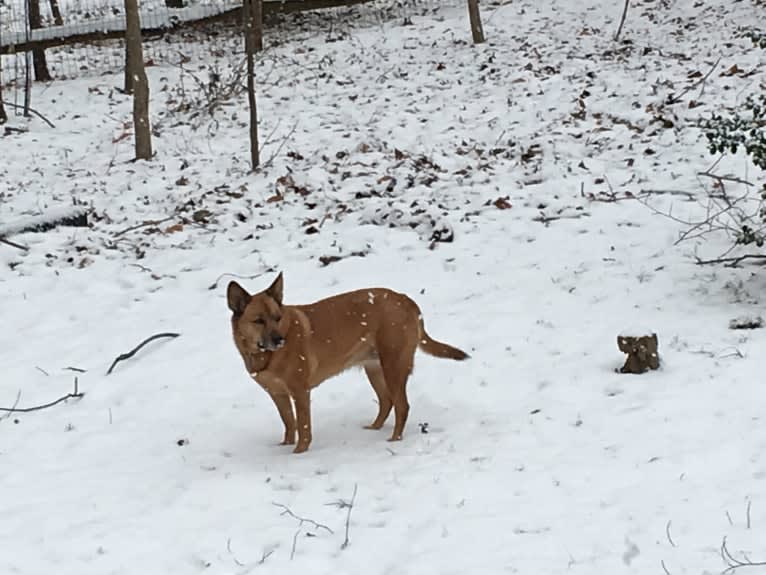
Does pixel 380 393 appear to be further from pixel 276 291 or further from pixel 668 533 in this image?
pixel 668 533

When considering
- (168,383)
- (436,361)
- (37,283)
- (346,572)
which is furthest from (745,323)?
(37,283)

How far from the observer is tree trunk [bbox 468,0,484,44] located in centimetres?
1876

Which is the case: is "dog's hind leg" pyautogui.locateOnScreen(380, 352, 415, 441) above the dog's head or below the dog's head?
below

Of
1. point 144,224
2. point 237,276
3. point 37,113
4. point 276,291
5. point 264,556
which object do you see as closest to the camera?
point 264,556

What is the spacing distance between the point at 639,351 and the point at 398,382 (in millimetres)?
1854

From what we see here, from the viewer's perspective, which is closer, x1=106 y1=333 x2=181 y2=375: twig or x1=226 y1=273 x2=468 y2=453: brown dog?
x1=226 y1=273 x2=468 y2=453: brown dog

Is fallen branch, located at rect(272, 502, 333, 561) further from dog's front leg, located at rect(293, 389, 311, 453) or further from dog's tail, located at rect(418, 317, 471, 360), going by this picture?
dog's tail, located at rect(418, 317, 471, 360)

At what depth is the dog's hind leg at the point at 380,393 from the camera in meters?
A: 6.38

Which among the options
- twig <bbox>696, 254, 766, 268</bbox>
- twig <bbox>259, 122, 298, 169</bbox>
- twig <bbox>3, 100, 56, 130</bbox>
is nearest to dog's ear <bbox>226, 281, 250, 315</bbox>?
twig <bbox>696, 254, 766, 268</bbox>

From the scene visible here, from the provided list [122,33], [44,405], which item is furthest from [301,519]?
[122,33]

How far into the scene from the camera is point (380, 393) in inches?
253

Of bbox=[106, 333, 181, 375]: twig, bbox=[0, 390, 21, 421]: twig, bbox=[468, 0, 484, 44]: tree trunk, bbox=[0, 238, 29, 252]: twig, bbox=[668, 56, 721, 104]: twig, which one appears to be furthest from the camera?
bbox=[468, 0, 484, 44]: tree trunk

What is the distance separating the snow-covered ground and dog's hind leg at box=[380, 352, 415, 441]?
0.16 meters

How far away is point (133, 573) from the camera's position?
176 inches
